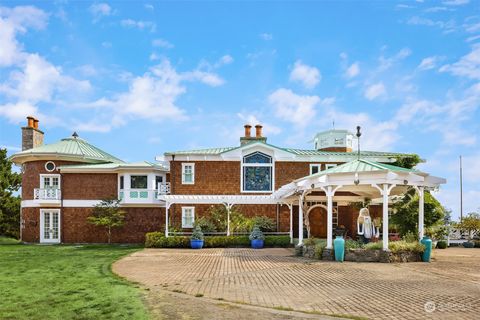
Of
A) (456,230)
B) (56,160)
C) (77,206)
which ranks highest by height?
(56,160)

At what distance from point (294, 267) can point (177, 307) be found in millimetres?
6713

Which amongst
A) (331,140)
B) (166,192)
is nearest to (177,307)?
(166,192)

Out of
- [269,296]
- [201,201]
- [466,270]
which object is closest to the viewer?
[269,296]

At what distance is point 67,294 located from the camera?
30.7ft

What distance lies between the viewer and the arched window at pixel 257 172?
90.5ft

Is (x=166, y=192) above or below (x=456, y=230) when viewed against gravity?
above

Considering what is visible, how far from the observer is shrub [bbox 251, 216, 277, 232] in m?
26.2

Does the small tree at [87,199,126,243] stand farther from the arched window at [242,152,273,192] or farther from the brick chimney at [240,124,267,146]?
the brick chimney at [240,124,267,146]

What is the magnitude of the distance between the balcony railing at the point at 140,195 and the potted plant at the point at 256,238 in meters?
6.78

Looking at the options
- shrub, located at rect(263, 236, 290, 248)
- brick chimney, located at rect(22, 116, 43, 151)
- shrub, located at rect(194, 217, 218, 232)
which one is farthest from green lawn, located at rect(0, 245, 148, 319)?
brick chimney, located at rect(22, 116, 43, 151)

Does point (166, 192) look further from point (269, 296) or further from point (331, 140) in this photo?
point (269, 296)

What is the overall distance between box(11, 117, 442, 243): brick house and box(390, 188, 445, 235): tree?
17.3 feet

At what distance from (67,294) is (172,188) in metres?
17.7

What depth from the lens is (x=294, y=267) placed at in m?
14.0
